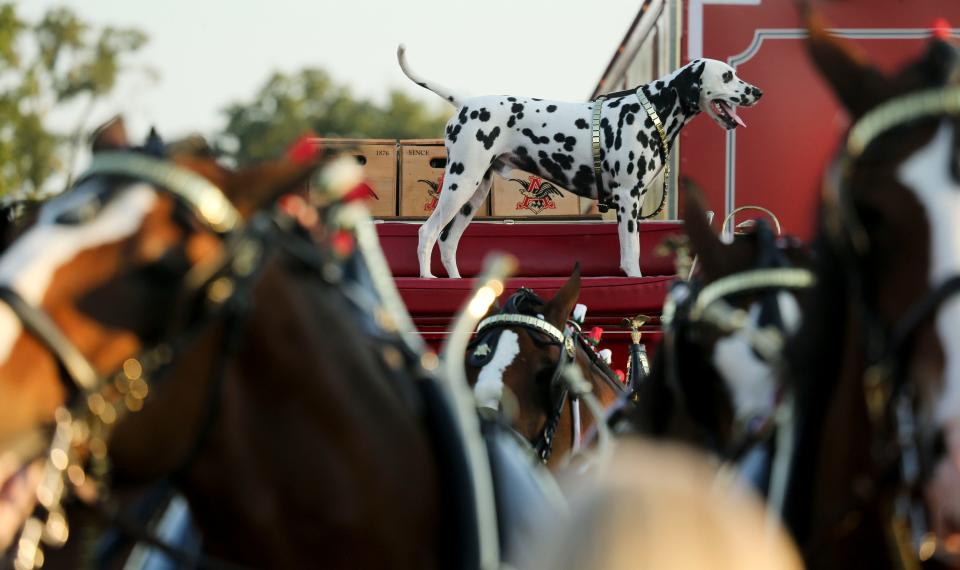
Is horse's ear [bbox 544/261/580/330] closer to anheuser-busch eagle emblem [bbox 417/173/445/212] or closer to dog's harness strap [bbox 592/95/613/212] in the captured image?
dog's harness strap [bbox 592/95/613/212]

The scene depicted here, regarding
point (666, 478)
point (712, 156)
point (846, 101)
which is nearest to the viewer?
point (666, 478)

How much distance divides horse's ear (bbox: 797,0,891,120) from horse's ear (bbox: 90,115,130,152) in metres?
1.33

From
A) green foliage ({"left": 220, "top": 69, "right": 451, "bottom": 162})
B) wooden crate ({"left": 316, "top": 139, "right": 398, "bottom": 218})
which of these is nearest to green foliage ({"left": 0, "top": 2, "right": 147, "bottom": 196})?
wooden crate ({"left": 316, "top": 139, "right": 398, "bottom": 218})

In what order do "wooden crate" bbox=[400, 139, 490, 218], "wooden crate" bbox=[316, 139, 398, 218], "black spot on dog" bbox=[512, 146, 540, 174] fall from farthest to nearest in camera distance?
"wooden crate" bbox=[400, 139, 490, 218], "wooden crate" bbox=[316, 139, 398, 218], "black spot on dog" bbox=[512, 146, 540, 174]

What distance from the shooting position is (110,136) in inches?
110

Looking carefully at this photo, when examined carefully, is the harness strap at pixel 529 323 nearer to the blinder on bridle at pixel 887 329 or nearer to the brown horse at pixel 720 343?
the brown horse at pixel 720 343

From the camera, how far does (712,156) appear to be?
13.0m

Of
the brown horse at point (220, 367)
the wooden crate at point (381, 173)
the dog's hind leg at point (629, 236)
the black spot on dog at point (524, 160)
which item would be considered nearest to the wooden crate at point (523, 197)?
the wooden crate at point (381, 173)

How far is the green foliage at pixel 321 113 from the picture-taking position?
80.7 meters

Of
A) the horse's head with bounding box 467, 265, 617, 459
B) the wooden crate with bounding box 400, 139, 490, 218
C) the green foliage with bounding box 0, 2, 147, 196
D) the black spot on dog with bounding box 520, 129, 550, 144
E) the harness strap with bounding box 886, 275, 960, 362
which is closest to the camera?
the harness strap with bounding box 886, 275, 960, 362

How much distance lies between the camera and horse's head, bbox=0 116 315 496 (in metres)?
2.30

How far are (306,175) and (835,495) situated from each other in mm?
1158

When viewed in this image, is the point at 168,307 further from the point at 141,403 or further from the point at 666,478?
the point at 666,478

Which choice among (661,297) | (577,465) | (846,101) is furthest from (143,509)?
(661,297)
